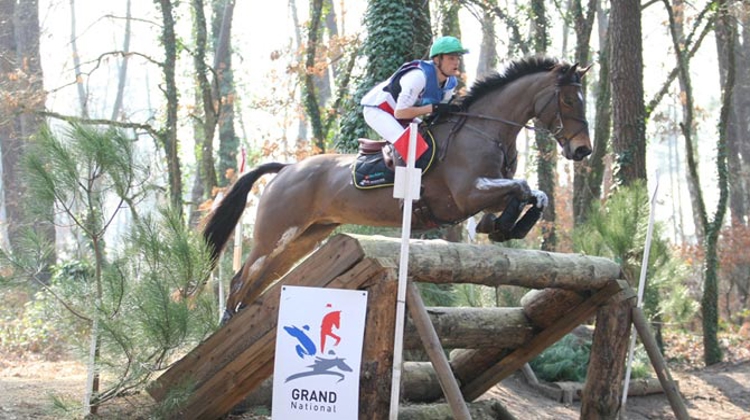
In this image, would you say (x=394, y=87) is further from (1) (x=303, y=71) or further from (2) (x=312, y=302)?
(1) (x=303, y=71)

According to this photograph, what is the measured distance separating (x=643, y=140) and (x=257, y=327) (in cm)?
698

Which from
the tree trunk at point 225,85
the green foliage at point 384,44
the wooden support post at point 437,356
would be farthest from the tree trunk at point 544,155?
the wooden support post at point 437,356

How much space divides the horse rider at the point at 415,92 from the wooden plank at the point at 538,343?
1555 millimetres

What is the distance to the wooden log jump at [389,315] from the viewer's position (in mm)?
4230

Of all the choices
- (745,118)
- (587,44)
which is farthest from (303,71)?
(745,118)

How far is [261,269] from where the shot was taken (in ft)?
19.9

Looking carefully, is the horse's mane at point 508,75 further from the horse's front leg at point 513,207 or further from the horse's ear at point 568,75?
the horse's front leg at point 513,207

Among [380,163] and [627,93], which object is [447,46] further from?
[627,93]

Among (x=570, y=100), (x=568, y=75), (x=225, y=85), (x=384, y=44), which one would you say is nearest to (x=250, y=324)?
(x=570, y=100)

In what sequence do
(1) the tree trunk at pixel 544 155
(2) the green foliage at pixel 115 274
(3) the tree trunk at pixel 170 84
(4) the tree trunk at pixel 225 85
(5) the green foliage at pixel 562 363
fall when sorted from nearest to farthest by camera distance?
(2) the green foliage at pixel 115 274
(5) the green foliage at pixel 562 363
(1) the tree trunk at pixel 544 155
(3) the tree trunk at pixel 170 84
(4) the tree trunk at pixel 225 85

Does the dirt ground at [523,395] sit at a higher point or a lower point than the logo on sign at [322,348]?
lower

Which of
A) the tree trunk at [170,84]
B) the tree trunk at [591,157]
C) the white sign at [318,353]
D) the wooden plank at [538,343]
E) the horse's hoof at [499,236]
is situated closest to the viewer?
the white sign at [318,353]

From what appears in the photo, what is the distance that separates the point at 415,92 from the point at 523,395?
11.9ft

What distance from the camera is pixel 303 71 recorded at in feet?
44.7
